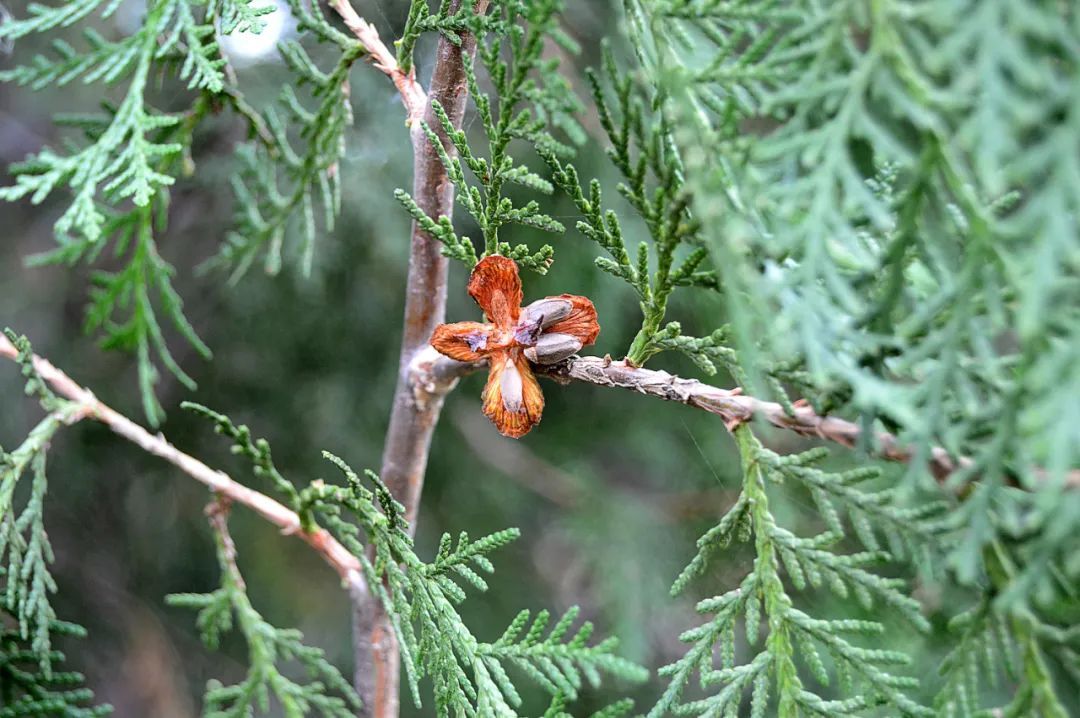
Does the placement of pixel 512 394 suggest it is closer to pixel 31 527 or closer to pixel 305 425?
pixel 31 527

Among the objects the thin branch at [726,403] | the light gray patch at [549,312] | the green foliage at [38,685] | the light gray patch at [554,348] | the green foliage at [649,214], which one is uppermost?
the green foliage at [649,214]

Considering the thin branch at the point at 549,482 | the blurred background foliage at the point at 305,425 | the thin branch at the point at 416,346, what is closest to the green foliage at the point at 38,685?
the thin branch at the point at 416,346

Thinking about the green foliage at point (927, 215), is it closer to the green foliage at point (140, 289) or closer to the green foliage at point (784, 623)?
the green foliage at point (784, 623)

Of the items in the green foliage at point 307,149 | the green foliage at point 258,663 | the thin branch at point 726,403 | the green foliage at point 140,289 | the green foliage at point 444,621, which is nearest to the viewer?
the thin branch at point 726,403

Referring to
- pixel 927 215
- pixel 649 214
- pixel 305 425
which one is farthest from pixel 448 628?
pixel 305 425

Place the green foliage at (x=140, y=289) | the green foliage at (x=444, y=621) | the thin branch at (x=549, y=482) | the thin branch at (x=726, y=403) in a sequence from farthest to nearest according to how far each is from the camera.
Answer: the thin branch at (x=549, y=482), the green foliage at (x=140, y=289), the green foliage at (x=444, y=621), the thin branch at (x=726, y=403)

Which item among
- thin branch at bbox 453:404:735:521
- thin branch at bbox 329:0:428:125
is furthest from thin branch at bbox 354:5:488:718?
thin branch at bbox 453:404:735:521

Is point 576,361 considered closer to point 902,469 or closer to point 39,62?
point 902,469
